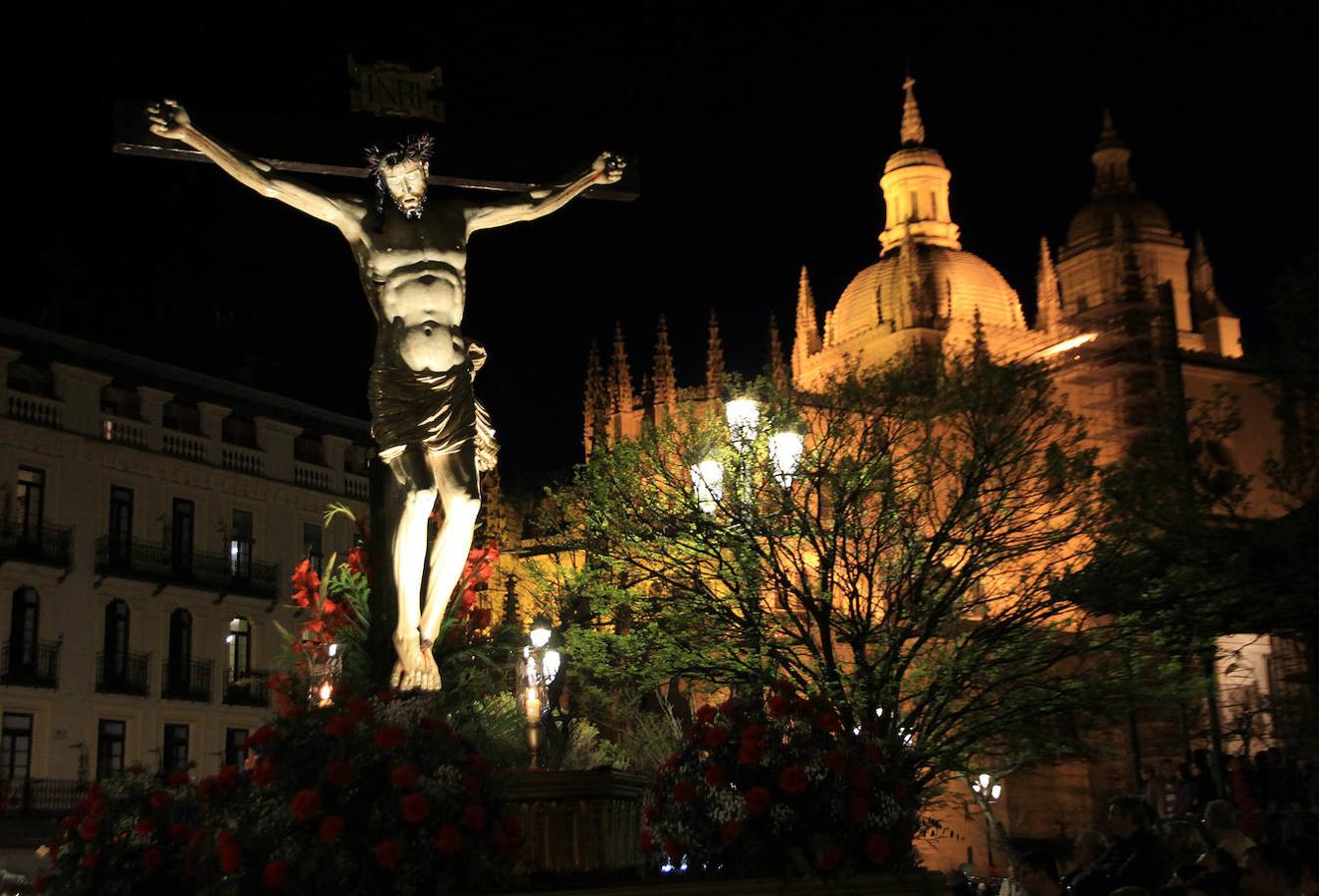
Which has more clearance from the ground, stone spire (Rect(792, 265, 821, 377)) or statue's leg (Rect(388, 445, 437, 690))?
stone spire (Rect(792, 265, 821, 377))

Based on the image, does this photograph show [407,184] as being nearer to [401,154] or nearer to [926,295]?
[401,154]

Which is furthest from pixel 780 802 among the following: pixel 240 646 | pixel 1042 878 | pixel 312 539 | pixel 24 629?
pixel 312 539

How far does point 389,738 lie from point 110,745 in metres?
37.8

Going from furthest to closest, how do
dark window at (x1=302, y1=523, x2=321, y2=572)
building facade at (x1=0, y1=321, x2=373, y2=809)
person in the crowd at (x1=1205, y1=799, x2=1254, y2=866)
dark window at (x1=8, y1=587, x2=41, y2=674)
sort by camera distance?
dark window at (x1=302, y1=523, x2=321, y2=572)
building facade at (x1=0, y1=321, x2=373, y2=809)
dark window at (x1=8, y1=587, x2=41, y2=674)
person in the crowd at (x1=1205, y1=799, x2=1254, y2=866)

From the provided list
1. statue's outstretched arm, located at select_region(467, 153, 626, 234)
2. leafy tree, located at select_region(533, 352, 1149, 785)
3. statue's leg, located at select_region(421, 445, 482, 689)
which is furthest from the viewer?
leafy tree, located at select_region(533, 352, 1149, 785)

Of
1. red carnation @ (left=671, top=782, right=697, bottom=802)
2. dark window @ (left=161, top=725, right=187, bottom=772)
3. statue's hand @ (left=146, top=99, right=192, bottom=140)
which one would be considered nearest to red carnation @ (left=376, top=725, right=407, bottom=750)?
red carnation @ (left=671, top=782, right=697, bottom=802)

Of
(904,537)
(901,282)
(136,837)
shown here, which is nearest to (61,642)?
(904,537)

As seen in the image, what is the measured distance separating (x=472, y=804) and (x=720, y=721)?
1.77 m

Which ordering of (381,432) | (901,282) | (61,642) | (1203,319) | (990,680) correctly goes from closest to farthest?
(381,432) < (990,680) < (61,642) < (901,282) < (1203,319)

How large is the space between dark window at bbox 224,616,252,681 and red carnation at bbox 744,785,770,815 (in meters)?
41.2

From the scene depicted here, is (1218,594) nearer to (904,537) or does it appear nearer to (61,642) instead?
(904,537)

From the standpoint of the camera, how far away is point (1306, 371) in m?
22.5

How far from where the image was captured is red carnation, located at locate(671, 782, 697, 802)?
8867mm

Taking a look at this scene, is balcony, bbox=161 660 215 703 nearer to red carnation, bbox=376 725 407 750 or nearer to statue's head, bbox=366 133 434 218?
statue's head, bbox=366 133 434 218
